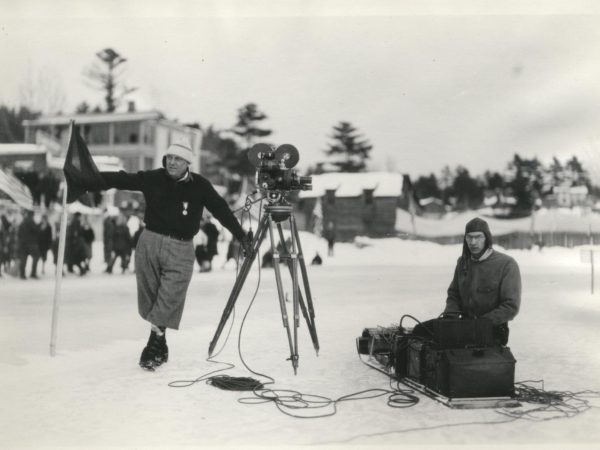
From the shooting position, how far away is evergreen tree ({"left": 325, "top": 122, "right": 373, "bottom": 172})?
7.26 metres

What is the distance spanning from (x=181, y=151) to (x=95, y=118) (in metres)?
5.06

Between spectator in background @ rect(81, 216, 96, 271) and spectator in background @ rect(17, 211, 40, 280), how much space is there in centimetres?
140

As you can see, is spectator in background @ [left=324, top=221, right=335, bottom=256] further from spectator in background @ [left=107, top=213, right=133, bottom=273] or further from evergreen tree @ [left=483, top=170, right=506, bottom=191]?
spectator in background @ [left=107, top=213, right=133, bottom=273]

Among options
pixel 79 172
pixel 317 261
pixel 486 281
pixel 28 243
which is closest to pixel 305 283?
pixel 486 281

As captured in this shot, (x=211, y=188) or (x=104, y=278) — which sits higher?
(x=211, y=188)

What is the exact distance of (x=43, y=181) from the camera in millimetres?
9516

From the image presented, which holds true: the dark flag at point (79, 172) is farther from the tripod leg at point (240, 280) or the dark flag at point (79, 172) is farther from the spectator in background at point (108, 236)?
the spectator in background at point (108, 236)

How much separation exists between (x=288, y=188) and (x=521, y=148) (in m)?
3.43

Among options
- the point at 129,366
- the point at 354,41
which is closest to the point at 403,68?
the point at 354,41

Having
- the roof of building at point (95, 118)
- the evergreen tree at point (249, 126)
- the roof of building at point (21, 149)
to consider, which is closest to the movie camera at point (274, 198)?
the evergreen tree at point (249, 126)

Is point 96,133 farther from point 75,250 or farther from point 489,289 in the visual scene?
point 489,289

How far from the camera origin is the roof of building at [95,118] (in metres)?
7.81

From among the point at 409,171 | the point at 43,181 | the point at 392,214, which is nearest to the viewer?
the point at 409,171

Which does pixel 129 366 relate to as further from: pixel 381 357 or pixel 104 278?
pixel 104 278
